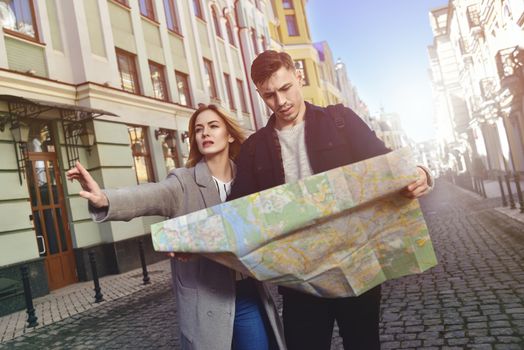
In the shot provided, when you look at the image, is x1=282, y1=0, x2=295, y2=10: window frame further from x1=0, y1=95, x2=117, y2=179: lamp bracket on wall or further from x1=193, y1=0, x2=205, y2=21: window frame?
x1=0, y1=95, x2=117, y2=179: lamp bracket on wall

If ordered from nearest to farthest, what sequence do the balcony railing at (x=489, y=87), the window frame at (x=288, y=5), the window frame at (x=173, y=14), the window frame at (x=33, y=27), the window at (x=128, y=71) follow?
the window frame at (x=33, y=27) < the window at (x=128, y=71) < the window frame at (x=173, y=14) < the balcony railing at (x=489, y=87) < the window frame at (x=288, y=5)

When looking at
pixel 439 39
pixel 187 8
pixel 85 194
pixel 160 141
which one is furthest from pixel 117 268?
pixel 439 39

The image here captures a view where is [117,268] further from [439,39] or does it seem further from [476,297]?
[439,39]

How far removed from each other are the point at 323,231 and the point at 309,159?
49 centimetres

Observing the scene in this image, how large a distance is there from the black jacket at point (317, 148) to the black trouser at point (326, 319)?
1.84 ft

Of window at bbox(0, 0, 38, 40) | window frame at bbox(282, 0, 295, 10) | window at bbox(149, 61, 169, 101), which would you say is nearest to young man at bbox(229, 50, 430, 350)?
window at bbox(0, 0, 38, 40)

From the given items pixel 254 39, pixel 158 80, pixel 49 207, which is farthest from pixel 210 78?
pixel 49 207

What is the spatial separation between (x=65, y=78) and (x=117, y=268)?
5011 millimetres

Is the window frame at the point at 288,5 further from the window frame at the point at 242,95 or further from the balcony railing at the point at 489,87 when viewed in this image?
the balcony railing at the point at 489,87

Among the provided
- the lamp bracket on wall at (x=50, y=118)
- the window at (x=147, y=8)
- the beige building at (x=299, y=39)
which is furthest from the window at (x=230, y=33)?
the lamp bracket on wall at (x=50, y=118)

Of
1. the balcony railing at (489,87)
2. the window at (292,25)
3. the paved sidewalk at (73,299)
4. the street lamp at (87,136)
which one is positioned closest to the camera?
the paved sidewalk at (73,299)

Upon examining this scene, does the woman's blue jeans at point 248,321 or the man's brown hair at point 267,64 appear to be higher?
the man's brown hair at point 267,64

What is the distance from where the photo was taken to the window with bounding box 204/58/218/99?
60.8 ft

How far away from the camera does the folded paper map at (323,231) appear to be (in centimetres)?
155
